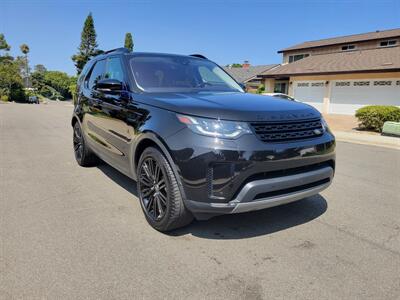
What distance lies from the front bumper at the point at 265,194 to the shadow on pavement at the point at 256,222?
1.77 ft

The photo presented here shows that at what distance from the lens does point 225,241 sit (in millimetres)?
3262

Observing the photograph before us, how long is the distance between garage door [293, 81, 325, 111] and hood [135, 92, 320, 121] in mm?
22785

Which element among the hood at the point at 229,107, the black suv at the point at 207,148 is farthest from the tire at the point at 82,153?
the hood at the point at 229,107

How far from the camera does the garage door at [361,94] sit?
20.9m

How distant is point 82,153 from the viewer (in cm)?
600

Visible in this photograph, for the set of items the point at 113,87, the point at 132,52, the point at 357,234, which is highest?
the point at 132,52

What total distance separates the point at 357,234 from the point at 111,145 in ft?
10.2

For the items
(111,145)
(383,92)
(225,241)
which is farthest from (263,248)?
(383,92)

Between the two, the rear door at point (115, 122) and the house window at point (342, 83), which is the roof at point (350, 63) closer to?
the house window at point (342, 83)

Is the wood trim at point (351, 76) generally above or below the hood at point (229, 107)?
above

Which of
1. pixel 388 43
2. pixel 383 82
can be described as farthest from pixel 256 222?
pixel 388 43

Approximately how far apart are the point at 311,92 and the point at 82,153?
23.1 meters

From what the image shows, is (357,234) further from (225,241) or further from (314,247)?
(225,241)

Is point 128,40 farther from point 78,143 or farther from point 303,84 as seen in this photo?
point 78,143
